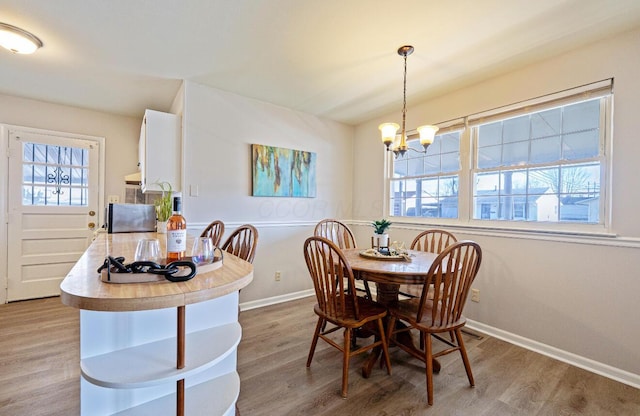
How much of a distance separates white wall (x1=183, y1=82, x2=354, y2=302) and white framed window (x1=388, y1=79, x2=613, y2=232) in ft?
4.39

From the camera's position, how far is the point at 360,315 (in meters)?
1.84

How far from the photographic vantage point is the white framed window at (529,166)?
2146 mm

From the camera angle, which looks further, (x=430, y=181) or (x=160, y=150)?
(x=430, y=181)

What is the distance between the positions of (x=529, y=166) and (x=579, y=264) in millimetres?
869

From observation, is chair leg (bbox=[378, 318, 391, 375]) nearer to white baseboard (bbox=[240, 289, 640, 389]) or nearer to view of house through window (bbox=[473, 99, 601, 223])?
white baseboard (bbox=[240, 289, 640, 389])

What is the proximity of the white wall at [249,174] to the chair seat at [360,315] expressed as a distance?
5.15 ft

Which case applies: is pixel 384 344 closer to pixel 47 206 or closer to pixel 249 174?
pixel 249 174

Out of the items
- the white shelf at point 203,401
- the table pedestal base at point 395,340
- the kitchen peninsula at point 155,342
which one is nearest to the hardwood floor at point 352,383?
the table pedestal base at point 395,340

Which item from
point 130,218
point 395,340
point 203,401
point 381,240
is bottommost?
point 395,340

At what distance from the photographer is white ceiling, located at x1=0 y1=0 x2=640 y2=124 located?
1769 millimetres

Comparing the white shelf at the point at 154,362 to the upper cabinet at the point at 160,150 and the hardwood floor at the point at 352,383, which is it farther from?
the upper cabinet at the point at 160,150

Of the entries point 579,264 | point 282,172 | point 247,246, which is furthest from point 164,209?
point 579,264

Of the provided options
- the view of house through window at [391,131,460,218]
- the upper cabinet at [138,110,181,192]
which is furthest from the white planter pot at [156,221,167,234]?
the view of house through window at [391,131,460,218]

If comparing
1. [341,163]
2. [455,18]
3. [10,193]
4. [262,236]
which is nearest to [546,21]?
[455,18]
